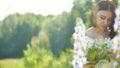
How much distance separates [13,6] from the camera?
2314mm

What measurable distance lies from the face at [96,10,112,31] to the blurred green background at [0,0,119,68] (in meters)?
0.08

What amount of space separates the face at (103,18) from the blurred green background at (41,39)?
0.08 meters

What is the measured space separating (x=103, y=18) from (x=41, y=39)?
18.6 inches

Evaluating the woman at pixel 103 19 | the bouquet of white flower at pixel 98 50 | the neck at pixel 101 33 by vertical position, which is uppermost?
the woman at pixel 103 19

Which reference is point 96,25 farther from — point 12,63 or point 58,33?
point 12,63

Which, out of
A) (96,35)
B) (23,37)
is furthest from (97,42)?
(23,37)

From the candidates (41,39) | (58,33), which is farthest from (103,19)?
(41,39)

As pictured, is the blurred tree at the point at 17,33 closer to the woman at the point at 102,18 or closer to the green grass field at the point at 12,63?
the green grass field at the point at 12,63

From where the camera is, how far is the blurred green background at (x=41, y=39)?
2287 millimetres

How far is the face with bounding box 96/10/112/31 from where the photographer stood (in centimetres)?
230

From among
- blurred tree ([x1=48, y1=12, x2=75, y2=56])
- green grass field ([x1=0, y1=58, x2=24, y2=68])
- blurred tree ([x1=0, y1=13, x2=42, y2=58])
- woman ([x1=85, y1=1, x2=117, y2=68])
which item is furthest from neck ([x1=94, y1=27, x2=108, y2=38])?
green grass field ([x1=0, y1=58, x2=24, y2=68])

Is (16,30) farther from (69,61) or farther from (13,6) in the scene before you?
(69,61)

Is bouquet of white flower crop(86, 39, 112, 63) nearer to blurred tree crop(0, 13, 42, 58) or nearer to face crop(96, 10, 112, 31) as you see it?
face crop(96, 10, 112, 31)

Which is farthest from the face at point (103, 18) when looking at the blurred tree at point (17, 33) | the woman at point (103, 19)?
the blurred tree at point (17, 33)
